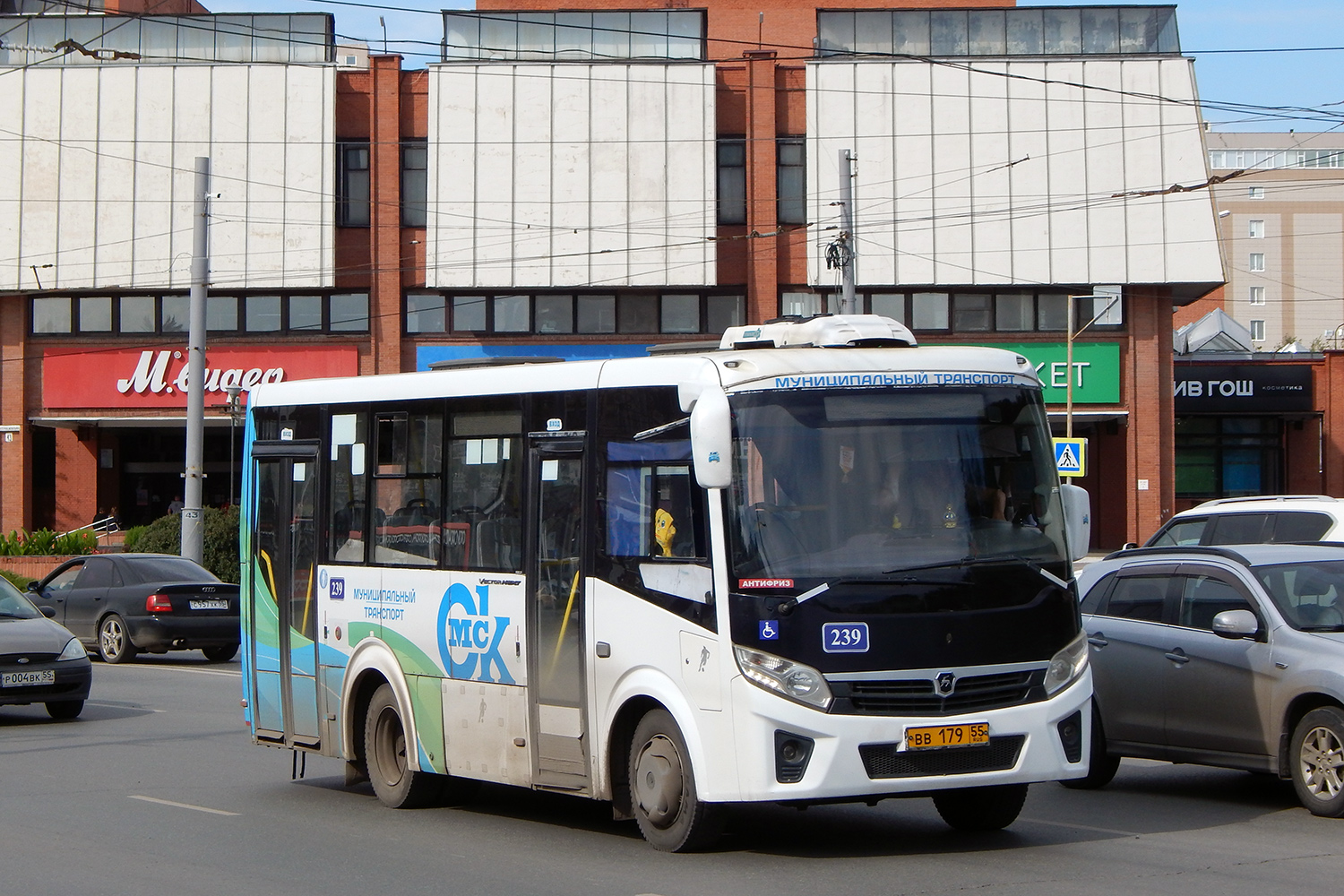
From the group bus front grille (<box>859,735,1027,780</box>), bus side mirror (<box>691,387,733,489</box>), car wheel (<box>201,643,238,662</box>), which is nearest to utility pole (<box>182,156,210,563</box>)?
car wheel (<box>201,643,238,662</box>)

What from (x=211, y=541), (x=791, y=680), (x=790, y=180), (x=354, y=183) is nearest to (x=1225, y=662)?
(x=791, y=680)

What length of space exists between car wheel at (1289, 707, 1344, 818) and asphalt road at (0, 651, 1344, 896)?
0.13 m

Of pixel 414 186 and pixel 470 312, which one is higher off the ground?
pixel 414 186

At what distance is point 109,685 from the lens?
20.2m

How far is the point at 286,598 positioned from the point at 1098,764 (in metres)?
5.74

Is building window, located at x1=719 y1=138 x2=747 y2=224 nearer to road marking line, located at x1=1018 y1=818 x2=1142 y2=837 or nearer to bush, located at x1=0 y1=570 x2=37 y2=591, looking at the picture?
bush, located at x1=0 y1=570 x2=37 y2=591

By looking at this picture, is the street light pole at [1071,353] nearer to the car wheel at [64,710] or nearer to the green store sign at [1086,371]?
the green store sign at [1086,371]

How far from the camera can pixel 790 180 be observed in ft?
142

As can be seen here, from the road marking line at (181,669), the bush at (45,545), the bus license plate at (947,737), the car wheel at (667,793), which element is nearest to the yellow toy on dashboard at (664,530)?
the car wheel at (667,793)

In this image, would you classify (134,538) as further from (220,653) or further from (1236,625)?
(1236,625)

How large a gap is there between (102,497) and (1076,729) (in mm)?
42361

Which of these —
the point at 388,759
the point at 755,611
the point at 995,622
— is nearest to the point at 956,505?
the point at 995,622

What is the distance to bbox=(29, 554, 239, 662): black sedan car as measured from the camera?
889 inches

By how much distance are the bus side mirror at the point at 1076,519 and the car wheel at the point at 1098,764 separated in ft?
8.77
